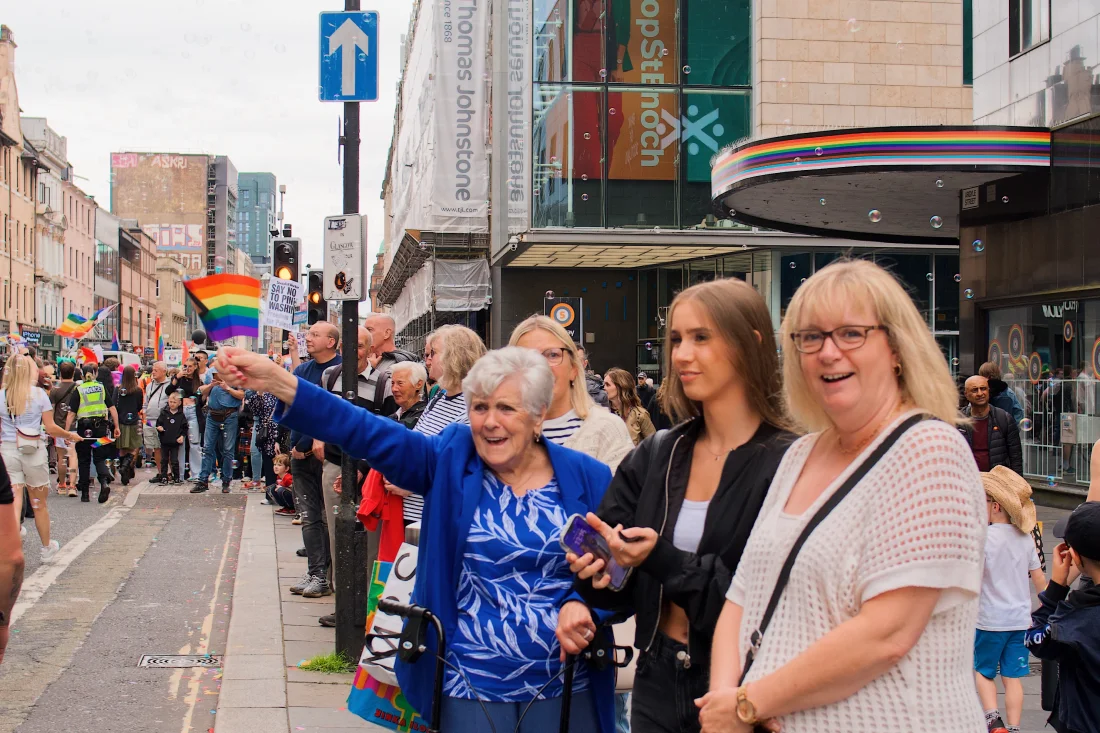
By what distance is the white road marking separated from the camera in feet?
29.7

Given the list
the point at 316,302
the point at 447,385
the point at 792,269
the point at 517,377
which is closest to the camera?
the point at 517,377

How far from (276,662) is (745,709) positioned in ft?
17.2

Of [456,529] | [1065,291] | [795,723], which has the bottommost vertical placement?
[795,723]

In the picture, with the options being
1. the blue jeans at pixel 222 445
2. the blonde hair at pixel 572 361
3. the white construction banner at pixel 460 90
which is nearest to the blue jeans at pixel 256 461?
the blue jeans at pixel 222 445

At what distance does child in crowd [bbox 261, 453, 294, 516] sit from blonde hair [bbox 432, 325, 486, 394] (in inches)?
336

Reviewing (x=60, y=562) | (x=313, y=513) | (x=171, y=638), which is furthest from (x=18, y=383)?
(x=171, y=638)

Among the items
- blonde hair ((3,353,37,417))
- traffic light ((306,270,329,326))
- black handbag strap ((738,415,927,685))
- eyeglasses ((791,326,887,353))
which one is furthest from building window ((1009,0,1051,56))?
black handbag strap ((738,415,927,685))

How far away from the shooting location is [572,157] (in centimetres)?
2617

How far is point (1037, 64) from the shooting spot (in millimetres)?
16078

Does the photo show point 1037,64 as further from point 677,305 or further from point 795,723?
point 795,723

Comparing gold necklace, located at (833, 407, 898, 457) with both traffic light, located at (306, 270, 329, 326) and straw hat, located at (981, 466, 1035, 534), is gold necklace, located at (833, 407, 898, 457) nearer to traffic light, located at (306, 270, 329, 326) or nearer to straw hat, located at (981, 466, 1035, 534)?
straw hat, located at (981, 466, 1035, 534)

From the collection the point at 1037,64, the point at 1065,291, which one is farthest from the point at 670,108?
the point at 1065,291

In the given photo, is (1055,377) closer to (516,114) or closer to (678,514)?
(678,514)

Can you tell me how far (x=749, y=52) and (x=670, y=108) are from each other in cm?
233
